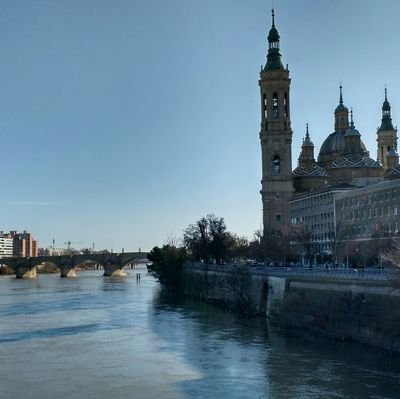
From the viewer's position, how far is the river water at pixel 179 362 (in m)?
25.4

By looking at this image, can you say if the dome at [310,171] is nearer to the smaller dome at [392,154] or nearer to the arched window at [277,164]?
the arched window at [277,164]

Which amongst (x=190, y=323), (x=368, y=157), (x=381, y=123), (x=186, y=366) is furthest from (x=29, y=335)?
(x=381, y=123)

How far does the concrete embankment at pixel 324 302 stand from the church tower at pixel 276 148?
30379 mm

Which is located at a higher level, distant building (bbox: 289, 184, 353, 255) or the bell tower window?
the bell tower window

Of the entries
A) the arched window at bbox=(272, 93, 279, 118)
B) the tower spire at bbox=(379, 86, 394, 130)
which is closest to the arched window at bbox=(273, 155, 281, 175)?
the arched window at bbox=(272, 93, 279, 118)

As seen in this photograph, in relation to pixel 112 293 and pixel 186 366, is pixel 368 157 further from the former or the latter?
pixel 186 366

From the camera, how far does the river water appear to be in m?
25.4

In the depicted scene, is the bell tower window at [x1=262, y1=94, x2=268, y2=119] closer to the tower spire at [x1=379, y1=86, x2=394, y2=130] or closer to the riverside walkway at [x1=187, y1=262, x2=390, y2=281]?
the tower spire at [x1=379, y1=86, x2=394, y2=130]

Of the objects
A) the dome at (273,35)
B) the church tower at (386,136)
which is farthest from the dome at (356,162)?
the dome at (273,35)

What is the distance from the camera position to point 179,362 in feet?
102

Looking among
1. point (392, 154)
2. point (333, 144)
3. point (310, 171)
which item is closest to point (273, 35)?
point (333, 144)

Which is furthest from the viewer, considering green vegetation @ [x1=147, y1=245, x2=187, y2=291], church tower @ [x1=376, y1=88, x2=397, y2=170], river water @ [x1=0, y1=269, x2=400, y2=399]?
church tower @ [x1=376, y1=88, x2=397, y2=170]

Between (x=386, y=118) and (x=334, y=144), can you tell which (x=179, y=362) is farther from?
(x=386, y=118)

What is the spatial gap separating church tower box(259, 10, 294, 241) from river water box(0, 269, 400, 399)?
40.0 meters
